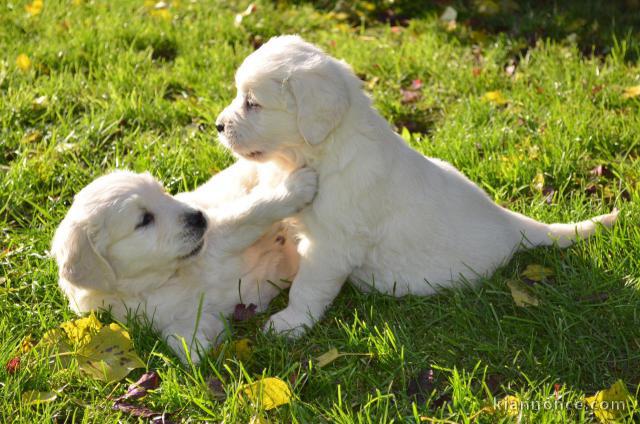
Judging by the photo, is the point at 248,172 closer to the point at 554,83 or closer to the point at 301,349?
the point at 301,349

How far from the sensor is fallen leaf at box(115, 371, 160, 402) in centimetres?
316

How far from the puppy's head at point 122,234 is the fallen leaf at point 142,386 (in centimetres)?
47

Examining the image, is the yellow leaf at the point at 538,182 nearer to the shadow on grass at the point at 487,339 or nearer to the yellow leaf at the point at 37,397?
the shadow on grass at the point at 487,339

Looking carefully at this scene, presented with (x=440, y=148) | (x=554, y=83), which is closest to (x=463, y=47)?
(x=554, y=83)

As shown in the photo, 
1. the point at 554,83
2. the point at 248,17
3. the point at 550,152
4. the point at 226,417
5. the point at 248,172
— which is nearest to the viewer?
the point at 226,417

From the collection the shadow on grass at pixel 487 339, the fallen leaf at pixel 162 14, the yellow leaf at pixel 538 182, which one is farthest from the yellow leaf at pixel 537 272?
the fallen leaf at pixel 162 14

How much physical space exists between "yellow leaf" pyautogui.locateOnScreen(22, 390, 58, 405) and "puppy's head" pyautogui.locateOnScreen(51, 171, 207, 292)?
0.49 m

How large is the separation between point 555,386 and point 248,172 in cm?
188

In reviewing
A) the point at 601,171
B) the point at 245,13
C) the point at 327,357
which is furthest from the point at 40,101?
the point at 601,171

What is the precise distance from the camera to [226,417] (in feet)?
9.57

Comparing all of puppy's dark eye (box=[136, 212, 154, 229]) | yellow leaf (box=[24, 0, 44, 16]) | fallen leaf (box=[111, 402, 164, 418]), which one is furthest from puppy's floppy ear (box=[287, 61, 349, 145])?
yellow leaf (box=[24, 0, 44, 16])

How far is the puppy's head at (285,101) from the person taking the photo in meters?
3.32

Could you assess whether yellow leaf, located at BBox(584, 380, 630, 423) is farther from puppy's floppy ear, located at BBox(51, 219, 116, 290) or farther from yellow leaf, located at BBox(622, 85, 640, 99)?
yellow leaf, located at BBox(622, 85, 640, 99)

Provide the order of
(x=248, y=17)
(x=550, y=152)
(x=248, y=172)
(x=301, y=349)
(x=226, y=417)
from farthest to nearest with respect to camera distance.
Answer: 1. (x=248, y=17)
2. (x=550, y=152)
3. (x=248, y=172)
4. (x=301, y=349)
5. (x=226, y=417)
